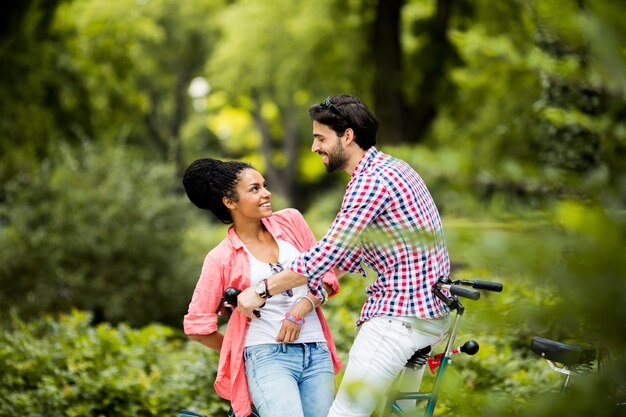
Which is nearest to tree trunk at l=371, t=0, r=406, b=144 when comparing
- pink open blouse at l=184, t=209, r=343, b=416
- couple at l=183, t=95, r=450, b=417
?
couple at l=183, t=95, r=450, b=417

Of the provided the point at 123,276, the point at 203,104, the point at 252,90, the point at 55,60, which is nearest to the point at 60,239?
the point at 123,276

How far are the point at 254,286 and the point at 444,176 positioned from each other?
2.04 m

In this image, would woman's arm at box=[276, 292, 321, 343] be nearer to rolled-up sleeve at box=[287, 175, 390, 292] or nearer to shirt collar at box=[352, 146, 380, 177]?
rolled-up sleeve at box=[287, 175, 390, 292]

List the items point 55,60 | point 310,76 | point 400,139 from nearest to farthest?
point 55,60, point 400,139, point 310,76

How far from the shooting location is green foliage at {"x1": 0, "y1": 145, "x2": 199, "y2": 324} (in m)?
10.6

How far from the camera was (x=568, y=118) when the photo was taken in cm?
178

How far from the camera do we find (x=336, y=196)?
2798 cm

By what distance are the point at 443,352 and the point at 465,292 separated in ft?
1.68

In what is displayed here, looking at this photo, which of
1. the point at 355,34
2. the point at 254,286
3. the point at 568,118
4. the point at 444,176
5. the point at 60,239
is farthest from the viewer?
the point at 355,34

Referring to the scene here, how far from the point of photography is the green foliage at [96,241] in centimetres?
1065

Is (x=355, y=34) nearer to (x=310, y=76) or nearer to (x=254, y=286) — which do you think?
(x=310, y=76)

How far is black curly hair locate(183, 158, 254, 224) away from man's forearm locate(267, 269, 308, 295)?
527 millimetres

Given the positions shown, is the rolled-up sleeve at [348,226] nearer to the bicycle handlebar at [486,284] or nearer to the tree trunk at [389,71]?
the bicycle handlebar at [486,284]

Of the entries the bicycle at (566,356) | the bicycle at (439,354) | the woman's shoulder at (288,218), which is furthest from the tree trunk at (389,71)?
the bicycle at (566,356)
